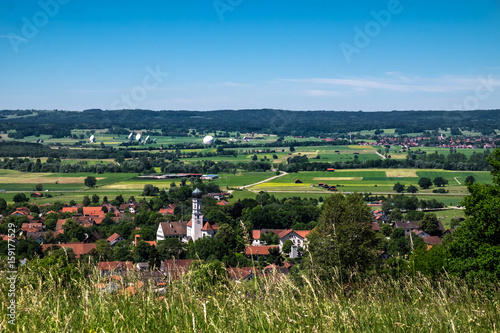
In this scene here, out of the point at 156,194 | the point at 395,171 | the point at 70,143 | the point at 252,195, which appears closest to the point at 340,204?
the point at 252,195

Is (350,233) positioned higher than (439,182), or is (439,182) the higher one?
(350,233)

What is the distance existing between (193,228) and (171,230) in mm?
1527

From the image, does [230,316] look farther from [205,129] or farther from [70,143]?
[205,129]

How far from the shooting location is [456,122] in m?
182

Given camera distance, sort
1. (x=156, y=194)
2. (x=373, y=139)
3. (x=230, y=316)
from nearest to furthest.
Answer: (x=230, y=316), (x=156, y=194), (x=373, y=139)

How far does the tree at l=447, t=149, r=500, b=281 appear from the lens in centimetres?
764

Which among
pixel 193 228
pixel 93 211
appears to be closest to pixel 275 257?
pixel 193 228

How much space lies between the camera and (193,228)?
38.0 m

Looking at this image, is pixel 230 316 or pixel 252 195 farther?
pixel 252 195

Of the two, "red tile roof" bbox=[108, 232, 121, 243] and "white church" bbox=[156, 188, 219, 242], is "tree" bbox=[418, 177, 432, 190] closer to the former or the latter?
"white church" bbox=[156, 188, 219, 242]

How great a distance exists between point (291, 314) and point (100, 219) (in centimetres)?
4189

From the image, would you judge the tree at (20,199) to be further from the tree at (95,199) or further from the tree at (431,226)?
the tree at (431,226)

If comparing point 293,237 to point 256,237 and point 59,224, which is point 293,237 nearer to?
point 256,237

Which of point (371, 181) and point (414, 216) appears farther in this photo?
point (371, 181)
